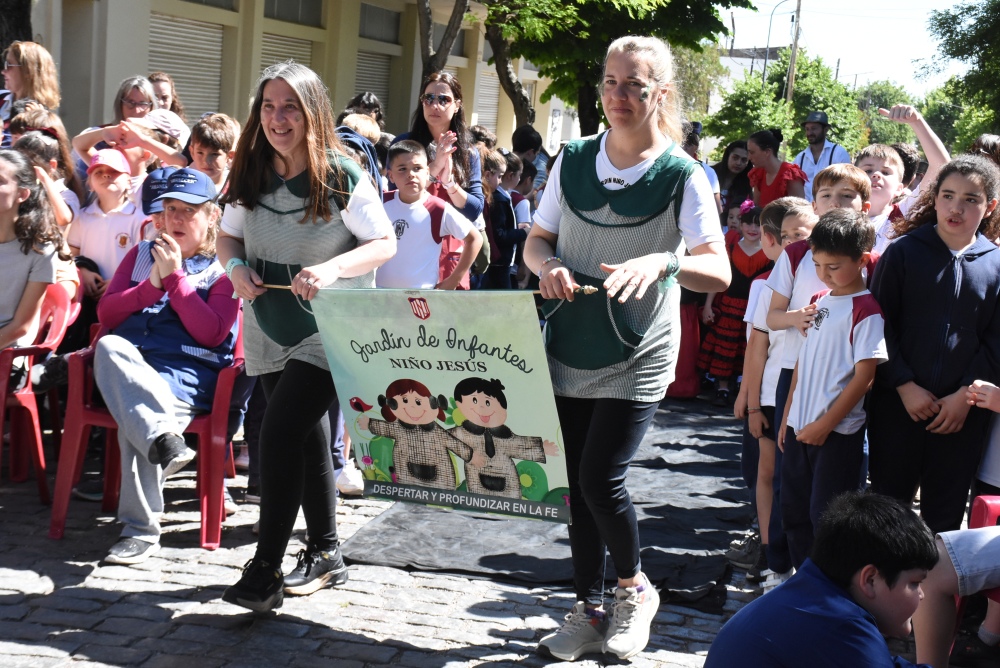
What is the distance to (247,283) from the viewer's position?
3.99m

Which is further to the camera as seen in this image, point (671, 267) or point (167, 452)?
point (167, 452)

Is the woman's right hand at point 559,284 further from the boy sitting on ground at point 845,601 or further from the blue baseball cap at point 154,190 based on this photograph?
the blue baseball cap at point 154,190

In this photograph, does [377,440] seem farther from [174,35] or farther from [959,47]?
[959,47]

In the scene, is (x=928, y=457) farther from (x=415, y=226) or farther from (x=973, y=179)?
(x=415, y=226)

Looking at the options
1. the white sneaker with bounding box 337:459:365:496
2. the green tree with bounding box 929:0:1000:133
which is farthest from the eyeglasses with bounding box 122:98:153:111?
the green tree with bounding box 929:0:1000:133

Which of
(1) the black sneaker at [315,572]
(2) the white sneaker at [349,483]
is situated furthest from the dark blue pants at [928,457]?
(2) the white sneaker at [349,483]

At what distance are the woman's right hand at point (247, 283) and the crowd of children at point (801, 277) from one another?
39.8 inches

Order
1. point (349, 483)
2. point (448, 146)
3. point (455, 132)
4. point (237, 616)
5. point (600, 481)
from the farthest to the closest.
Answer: point (455, 132), point (448, 146), point (349, 483), point (237, 616), point (600, 481)

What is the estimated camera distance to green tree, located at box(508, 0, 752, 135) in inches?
772

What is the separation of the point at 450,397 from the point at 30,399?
8.56ft

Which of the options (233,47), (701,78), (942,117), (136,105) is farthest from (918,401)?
(942,117)

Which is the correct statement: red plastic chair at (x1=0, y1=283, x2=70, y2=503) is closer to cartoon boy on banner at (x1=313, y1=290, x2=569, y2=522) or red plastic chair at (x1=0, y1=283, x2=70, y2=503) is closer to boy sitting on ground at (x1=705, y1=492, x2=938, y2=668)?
cartoon boy on banner at (x1=313, y1=290, x2=569, y2=522)

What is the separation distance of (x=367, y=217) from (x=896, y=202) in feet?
15.1

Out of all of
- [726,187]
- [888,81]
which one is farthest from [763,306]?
[888,81]
